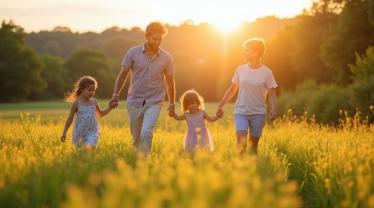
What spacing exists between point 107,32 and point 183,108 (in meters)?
179

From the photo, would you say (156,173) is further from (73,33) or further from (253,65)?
(73,33)

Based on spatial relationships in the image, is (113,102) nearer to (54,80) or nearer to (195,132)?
(195,132)

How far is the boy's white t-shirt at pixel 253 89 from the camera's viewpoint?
945 centimetres

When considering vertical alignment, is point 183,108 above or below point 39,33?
below

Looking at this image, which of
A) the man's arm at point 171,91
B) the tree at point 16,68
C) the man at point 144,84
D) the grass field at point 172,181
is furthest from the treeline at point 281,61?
the grass field at point 172,181

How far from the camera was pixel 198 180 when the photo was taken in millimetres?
3836

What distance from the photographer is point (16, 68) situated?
240ft

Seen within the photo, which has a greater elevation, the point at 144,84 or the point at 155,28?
the point at 155,28

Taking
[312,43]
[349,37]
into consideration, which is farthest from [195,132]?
[312,43]

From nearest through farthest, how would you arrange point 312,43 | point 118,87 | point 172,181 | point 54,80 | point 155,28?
point 172,181 → point 155,28 → point 118,87 → point 312,43 → point 54,80

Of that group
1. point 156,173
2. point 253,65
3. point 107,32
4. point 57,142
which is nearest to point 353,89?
point 253,65

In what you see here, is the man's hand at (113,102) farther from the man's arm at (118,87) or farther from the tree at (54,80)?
the tree at (54,80)

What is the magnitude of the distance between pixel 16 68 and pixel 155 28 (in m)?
68.0

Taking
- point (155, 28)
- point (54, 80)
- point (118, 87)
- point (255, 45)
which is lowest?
point (54, 80)
